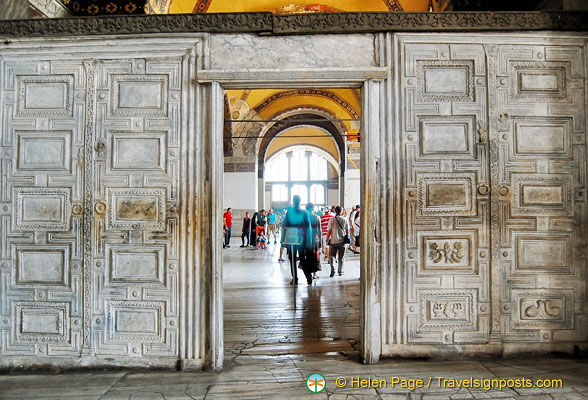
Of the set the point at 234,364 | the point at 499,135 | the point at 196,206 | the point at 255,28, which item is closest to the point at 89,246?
the point at 196,206

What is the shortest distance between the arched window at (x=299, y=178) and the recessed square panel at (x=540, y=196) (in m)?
31.1

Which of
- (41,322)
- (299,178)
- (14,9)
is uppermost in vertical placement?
(299,178)

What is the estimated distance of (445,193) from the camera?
3.51 m

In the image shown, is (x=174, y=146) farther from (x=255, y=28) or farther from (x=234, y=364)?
(x=234, y=364)

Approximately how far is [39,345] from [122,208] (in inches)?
57.5

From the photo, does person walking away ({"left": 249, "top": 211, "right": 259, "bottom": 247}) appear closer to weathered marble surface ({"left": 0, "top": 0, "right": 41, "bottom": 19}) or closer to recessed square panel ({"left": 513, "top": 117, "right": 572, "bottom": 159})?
weathered marble surface ({"left": 0, "top": 0, "right": 41, "bottom": 19})

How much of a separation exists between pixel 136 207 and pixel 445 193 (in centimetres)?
290

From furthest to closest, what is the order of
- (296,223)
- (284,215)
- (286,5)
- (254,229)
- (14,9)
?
(254,229), (284,215), (286,5), (296,223), (14,9)

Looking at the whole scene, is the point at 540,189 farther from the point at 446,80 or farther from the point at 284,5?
the point at 284,5

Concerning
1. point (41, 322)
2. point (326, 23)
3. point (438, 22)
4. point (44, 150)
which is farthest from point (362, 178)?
point (41, 322)

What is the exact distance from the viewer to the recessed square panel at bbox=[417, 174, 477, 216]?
11.5ft

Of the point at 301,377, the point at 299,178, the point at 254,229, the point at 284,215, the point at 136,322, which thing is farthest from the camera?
the point at 299,178

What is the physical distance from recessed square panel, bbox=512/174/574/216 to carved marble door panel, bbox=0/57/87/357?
→ 4099 mm

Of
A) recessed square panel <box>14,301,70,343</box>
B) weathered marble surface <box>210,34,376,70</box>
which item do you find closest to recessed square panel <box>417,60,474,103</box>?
weathered marble surface <box>210,34,376,70</box>
